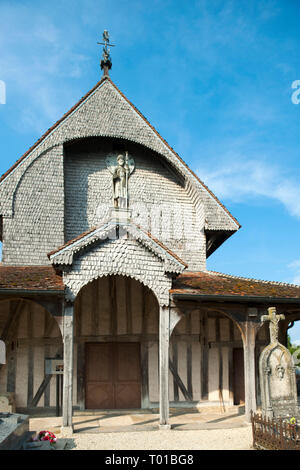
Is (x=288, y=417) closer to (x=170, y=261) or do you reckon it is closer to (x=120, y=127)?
(x=170, y=261)

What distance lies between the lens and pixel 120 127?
1487 centimetres

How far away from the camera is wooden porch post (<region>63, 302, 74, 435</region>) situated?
380 inches

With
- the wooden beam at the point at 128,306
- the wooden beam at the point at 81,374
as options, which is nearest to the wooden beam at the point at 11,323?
the wooden beam at the point at 81,374

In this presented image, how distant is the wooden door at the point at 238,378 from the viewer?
13.8 meters

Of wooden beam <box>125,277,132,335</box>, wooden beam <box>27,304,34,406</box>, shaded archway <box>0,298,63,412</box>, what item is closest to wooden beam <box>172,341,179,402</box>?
wooden beam <box>125,277,132,335</box>

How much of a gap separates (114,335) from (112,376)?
1243mm

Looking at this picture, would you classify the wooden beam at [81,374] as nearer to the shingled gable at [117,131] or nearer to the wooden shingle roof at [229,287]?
the wooden shingle roof at [229,287]

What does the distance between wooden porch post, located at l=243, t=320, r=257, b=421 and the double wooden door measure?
3667 millimetres

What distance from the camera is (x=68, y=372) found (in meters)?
9.82

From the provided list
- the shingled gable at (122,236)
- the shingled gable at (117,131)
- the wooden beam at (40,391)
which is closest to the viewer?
the shingled gable at (122,236)

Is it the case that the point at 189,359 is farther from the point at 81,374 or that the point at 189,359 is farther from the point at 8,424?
the point at 8,424

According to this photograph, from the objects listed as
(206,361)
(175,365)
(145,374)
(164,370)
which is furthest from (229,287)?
(145,374)

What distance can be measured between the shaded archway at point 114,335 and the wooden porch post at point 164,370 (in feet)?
8.87
